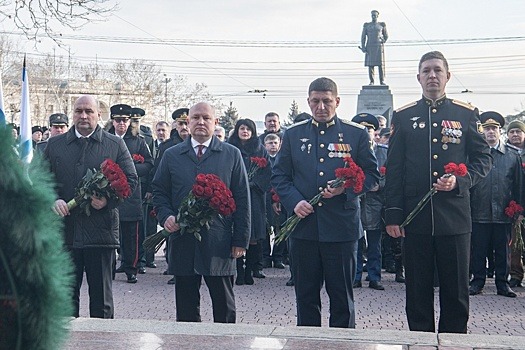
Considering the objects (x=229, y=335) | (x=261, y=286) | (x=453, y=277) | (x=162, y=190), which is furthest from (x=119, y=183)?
(x=261, y=286)

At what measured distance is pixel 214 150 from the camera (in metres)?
6.44

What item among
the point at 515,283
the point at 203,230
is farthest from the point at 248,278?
the point at 203,230

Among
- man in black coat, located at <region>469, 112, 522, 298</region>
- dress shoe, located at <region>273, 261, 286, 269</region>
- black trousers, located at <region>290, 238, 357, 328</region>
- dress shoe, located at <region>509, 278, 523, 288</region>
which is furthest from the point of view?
dress shoe, located at <region>273, 261, 286, 269</region>

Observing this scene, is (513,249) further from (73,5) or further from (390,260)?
(73,5)

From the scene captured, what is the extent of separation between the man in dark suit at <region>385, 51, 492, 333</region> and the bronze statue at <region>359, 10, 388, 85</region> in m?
19.3

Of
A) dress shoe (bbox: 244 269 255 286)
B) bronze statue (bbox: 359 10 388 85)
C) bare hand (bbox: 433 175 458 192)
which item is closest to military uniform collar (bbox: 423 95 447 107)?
bare hand (bbox: 433 175 458 192)

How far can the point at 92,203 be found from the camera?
21.0 feet

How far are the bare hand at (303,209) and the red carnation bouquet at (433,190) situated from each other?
0.69 meters

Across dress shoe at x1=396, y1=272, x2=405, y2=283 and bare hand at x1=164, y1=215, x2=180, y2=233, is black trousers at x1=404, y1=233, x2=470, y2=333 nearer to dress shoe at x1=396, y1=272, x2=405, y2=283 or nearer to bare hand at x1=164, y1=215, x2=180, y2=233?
bare hand at x1=164, y1=215, x2=180, y2=233

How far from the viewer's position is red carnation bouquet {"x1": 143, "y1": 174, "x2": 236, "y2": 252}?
605 centimetres

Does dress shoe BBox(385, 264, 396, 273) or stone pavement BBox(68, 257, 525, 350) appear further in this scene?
dress shoe BBox(385, 264, 396, 273)

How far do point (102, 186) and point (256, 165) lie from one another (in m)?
4.33

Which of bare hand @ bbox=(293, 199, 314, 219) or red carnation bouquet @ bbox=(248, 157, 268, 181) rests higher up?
red carnation bouquet @ bbox=(248, 157, 268, 181)

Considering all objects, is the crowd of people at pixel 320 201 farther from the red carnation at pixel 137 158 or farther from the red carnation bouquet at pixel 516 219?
the red carnation at pixel 137 158
